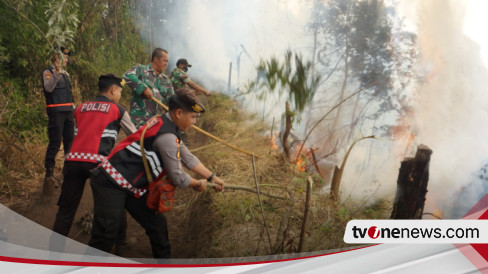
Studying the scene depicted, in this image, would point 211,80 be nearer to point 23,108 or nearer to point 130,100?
point 130,100

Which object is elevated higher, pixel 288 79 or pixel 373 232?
pixel 288 79

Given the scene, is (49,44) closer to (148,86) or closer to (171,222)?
(148,86)

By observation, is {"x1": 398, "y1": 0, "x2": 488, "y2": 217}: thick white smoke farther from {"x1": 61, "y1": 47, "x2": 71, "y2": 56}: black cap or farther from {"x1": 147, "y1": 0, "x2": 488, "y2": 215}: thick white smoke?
{"x1": 61, "y1": 47, "x2": 71, "y2": 56}: black cap

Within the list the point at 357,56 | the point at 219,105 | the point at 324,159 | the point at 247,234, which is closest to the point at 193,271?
the point at 247,234

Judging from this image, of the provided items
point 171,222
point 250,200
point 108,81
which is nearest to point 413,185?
point 250,200

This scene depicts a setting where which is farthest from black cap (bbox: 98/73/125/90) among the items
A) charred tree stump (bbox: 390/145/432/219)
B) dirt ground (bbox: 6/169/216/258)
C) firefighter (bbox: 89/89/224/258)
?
charred tree stump (bbox: 390/145/432/219)

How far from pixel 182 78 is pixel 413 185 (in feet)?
5.64

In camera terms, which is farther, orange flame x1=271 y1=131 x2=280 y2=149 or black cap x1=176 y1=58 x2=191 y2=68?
orange flame x1=271 y1=131 x2=280 y2=149

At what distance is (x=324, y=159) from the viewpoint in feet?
7.92

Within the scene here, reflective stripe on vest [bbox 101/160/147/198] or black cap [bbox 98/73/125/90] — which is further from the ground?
black cap [bbox 98/73/125/90]

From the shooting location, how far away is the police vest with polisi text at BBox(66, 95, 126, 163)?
1.50m

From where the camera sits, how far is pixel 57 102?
4.31ft

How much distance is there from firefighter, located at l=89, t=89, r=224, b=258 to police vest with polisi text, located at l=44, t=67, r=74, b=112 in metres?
0.30

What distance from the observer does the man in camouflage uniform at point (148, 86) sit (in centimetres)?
157
